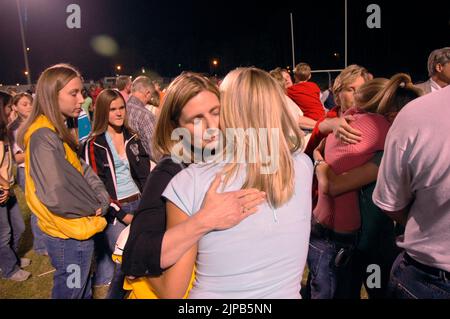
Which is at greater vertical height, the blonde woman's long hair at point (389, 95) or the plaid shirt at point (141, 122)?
the blonde woman's long hair at point (389, 95)

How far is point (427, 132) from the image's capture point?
142 centimetres

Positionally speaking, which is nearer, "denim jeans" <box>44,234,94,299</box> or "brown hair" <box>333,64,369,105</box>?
"denim jeans" <box>44,234,94,299</box>

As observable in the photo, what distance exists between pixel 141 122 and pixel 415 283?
12.0 feet

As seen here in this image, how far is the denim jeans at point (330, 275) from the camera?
7.87ft

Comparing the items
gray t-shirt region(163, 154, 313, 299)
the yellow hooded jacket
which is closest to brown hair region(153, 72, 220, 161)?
gray t-shirt region(163, 154, 313, 299)

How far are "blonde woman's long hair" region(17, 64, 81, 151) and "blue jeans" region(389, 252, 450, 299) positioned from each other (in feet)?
7.50

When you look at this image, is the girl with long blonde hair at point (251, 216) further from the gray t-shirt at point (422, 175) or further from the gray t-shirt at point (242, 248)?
the gray t-shirt at point (422, 175)

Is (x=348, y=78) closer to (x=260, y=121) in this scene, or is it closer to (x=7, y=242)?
(x=260, y=121)

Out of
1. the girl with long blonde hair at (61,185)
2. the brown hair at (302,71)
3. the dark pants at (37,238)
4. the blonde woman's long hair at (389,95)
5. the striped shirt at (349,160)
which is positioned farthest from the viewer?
the brown hair at (302,71)

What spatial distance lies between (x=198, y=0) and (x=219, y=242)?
57.0 metres

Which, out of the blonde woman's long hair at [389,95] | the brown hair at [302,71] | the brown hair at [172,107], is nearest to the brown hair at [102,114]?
the brown hair at [172,107]

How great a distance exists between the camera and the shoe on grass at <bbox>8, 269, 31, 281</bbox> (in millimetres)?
4355

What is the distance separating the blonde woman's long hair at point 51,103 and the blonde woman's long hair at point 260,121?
1669mm

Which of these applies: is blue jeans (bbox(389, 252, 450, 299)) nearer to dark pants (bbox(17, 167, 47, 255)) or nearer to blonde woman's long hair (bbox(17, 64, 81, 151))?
blonde woman's long hair (bbox(17, 64, 81, 151))
